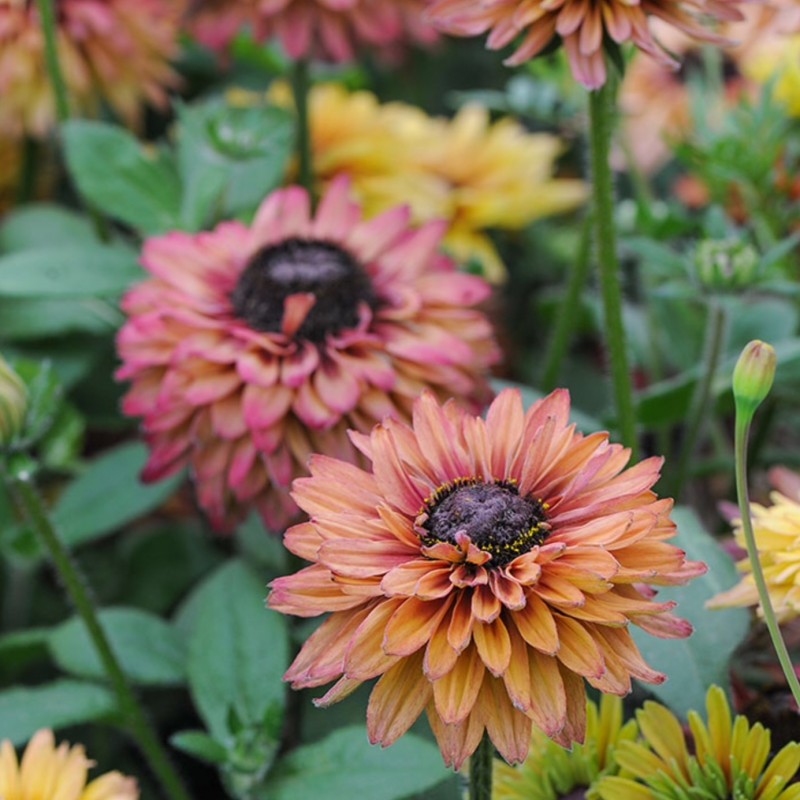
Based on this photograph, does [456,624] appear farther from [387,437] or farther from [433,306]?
[433,306]

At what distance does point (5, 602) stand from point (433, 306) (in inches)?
15.1

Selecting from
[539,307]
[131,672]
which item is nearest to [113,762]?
[131,672]

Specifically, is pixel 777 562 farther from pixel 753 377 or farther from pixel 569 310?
pixel 569 310

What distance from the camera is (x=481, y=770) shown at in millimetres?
465

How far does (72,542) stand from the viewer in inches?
31.4

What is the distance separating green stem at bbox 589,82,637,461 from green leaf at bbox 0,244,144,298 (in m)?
0.31

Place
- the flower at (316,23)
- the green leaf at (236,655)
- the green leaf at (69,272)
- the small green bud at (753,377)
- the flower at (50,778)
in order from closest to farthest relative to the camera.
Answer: the small green bud at (753,377) → the flower at (50,778) → the green leaf at (236,655) → the green leaf at (69,272) → the flower at (316,23)

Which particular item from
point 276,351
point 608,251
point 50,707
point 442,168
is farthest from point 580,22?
point 442,168

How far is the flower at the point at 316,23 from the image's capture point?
91cm

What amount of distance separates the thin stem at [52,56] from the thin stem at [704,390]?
0.45 metres

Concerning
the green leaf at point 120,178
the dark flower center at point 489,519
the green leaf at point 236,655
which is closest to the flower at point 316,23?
the green leaf at point 120,178

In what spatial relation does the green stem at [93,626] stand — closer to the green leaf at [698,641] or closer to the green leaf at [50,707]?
Result: the green leaf at [50,707]

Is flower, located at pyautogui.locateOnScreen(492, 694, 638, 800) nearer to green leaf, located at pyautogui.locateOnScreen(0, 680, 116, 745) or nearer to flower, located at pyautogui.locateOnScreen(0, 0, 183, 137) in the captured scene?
green leaf, located at pyautogui.locateOnScreen(0, 680, 116, 745)

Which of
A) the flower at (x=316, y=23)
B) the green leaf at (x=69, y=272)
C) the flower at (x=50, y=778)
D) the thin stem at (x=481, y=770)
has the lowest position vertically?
the flower at (x=50, y=778)
